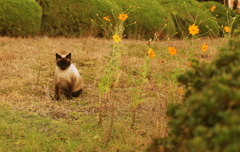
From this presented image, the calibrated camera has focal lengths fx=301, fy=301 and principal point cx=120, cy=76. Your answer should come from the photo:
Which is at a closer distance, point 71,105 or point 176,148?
point 176,148

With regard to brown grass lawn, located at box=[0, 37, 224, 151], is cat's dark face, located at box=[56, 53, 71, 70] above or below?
above

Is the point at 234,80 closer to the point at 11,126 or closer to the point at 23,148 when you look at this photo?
the point at 23,148

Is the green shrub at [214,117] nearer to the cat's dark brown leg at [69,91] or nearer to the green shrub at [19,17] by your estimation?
the cat's dark brown leg at [69,91]

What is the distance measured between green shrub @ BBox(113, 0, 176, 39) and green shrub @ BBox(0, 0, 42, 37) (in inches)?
140

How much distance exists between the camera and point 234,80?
4.13 ft

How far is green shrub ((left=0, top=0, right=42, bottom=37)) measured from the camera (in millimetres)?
9227

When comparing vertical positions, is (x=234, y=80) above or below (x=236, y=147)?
above

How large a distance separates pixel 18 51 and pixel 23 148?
15.5 feet

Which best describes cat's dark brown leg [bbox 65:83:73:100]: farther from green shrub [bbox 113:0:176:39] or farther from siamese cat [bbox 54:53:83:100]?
green shrub [bbox 113:0:176:39]

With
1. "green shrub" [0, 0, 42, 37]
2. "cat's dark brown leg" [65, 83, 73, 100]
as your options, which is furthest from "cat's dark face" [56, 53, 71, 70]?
"green shrub" [0, 0, 42, 37]

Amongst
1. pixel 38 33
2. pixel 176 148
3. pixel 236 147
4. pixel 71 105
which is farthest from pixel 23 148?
pixel 38 33

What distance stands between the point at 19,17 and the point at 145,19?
4.94m

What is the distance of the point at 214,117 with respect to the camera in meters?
1.26

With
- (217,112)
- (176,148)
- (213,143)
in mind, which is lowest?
(176,148)
